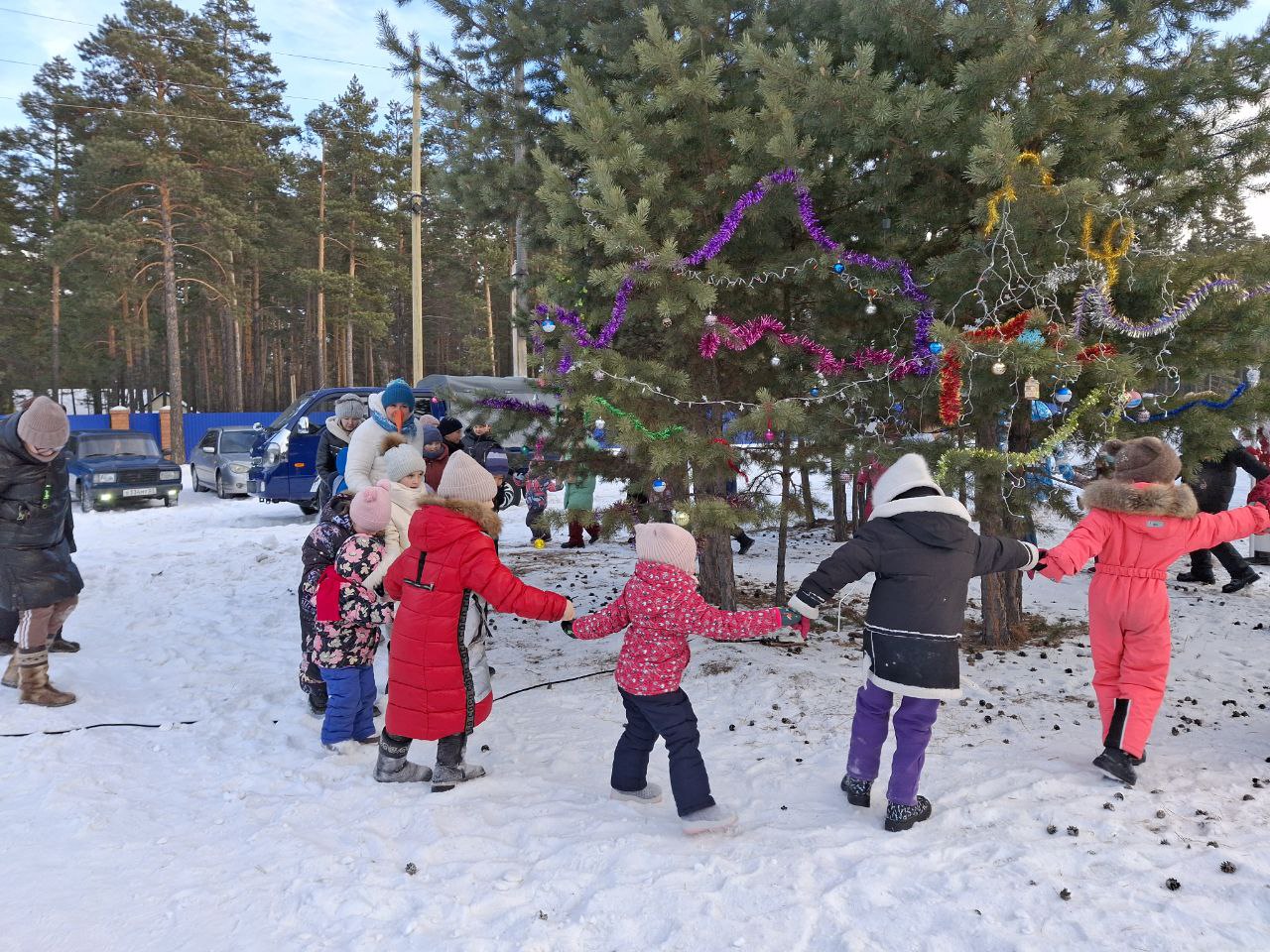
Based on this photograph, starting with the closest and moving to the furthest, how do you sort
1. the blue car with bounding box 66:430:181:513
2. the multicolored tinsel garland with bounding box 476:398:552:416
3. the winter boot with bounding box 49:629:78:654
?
the winter boot with bounding box 49:629:78:654 < the multicolored tinsel garland with bounding box 476:398:552:416 < the blue car with bounding box 66:430:181:513

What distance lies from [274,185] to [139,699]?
3662cm

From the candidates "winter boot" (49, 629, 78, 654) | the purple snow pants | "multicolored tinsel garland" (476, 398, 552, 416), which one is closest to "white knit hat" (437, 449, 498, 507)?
the purple snow pants

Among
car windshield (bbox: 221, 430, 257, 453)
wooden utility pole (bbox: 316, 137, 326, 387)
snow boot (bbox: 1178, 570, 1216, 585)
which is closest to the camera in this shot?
snow boot (bbox: 1178, 570, 1216, 585)

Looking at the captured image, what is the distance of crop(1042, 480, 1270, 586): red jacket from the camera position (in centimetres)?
419

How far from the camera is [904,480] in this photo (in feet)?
12.9

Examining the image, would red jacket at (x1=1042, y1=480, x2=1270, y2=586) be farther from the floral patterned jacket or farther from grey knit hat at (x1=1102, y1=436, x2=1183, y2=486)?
the floral patterned jacket

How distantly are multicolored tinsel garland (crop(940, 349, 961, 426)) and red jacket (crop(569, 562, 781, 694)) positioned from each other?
2.29 meters

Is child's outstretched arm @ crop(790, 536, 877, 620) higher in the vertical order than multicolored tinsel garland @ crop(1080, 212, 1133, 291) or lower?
lower

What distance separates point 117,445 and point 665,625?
17587mm

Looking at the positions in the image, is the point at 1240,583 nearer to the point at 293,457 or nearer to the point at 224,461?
the point at 293,457

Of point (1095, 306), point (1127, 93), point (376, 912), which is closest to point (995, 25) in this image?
point (1127, 93)

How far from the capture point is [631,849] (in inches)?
142

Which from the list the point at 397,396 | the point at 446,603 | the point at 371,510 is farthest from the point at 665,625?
the point at 397,396

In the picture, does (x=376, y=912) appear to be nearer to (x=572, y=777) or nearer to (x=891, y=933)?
(x=572, y=777)
